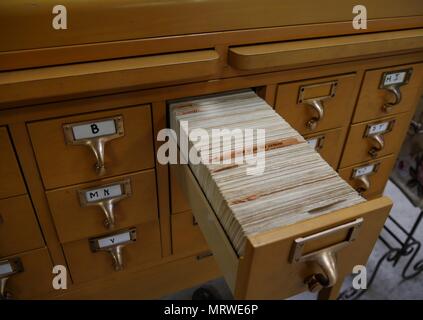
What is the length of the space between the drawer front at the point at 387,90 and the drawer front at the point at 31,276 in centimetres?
88

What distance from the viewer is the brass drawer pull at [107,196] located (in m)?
0.76

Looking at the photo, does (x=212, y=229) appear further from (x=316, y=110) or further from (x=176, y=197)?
(x=316, y=110)

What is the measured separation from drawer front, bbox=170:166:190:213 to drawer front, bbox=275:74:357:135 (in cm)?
30

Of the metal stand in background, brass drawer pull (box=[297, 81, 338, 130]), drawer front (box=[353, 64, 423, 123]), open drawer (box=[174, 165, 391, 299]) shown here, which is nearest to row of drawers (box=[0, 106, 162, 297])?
open drawer (box=[174, 165, 391, 299])

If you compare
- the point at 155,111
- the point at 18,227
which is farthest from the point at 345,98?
the point at 18,227

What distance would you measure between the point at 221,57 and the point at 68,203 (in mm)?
446

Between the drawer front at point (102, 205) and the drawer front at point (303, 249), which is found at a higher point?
the drawer front at point (303, 249)

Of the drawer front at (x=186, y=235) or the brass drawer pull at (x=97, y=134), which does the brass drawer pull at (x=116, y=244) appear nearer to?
the drawer front at (x=186, y=235)

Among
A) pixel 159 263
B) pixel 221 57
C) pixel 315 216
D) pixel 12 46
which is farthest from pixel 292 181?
pixel 159 263

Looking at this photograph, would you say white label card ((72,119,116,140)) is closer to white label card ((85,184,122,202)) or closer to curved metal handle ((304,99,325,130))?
white label card ((85,184,122,202))

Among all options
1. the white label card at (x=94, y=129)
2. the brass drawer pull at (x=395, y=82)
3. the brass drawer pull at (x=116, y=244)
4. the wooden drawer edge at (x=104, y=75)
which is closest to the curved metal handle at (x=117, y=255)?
the brass drawer pull at (x=116, y=244)

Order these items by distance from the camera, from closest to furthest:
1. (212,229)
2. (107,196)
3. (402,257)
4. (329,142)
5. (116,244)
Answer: (212,229), (107,196), (116,244), (329,142), (402,257)

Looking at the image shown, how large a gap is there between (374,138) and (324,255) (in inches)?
27.3

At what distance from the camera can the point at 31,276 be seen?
84cm
